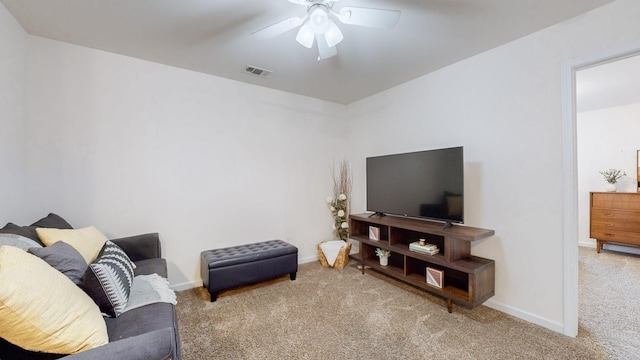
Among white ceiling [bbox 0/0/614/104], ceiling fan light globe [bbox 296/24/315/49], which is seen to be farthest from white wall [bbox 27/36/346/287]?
ceiling fan light globe [bbox 296/24/315/49]

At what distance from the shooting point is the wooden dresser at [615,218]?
3.76 m

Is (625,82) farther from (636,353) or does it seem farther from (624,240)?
(636,353)

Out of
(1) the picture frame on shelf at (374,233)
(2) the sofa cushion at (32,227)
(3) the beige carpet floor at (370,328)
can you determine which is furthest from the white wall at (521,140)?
(2) the sofa cushion at (32,227)

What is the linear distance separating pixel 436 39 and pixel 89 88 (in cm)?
324

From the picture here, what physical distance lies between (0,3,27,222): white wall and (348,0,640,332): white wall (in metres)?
3.72

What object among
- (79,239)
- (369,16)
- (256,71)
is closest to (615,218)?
(369,16)

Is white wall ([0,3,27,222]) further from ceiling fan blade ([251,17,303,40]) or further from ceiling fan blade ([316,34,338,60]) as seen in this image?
ceiling fan blade ([316,34,338,60])

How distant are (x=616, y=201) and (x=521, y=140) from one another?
129 inches

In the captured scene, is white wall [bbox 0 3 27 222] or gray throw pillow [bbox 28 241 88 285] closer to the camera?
gray throw pillow [bbox 28 241 88 285]

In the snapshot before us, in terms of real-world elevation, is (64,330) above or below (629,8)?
below

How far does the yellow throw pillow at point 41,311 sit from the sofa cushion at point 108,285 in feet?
0.82

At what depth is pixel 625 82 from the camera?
10.3 feet

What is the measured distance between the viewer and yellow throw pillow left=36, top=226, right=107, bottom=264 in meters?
1.65

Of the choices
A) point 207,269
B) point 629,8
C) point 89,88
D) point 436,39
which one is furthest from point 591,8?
point 89,88
